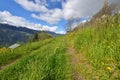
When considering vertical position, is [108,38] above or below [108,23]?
below

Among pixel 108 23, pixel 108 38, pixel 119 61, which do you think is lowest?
pixel 119 61

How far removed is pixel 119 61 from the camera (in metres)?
7.00

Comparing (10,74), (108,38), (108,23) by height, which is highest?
(108,23)

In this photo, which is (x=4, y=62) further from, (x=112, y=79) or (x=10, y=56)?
(x=112, y=79)

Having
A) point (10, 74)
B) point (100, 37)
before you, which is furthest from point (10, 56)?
point (100, 37)

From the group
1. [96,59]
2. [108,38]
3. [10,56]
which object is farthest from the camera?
[10,56]

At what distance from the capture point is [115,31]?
10.6 m

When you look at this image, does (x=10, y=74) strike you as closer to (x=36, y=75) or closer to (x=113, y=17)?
(x=36, y=75)

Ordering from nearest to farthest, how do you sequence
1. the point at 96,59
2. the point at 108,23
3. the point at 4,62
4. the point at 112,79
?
the point at 112,79 < the point at 96,59 < the point at 108,23 < the point at 4,62

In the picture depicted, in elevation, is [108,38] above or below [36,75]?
above

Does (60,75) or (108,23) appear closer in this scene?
(60,75)

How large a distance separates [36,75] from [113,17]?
18.7 ft

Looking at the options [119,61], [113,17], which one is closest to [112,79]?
[119,61]

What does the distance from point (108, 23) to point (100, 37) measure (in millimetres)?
926
